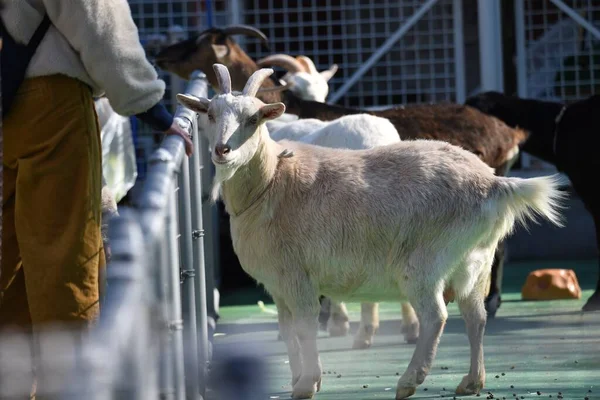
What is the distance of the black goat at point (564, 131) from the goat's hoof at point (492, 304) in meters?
1.05

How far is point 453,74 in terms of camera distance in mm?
14156

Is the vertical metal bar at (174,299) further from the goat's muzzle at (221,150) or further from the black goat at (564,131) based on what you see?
the black goat at (564,131)

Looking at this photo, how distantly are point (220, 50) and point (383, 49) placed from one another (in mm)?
3318

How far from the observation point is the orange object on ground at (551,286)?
993cm

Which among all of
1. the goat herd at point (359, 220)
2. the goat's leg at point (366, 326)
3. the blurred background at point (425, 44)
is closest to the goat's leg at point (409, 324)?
the goat's leg at point (366, 326)

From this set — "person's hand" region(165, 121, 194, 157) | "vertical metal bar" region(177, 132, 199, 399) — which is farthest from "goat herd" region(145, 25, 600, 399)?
"person's hand" region(165, 121, 194, 157)

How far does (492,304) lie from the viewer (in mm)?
9242

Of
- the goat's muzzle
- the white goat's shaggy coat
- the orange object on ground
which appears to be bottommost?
the orange object on ground

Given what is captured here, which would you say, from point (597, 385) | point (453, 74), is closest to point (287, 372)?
point (597, 385)

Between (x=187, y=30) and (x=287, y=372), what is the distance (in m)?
7.86

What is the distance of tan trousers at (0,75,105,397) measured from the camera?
4473 millimetres

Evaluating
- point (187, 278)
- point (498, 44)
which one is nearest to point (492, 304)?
point (187, 278)

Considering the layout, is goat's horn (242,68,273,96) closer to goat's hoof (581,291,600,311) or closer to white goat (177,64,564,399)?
white goat (177,64,564,399)

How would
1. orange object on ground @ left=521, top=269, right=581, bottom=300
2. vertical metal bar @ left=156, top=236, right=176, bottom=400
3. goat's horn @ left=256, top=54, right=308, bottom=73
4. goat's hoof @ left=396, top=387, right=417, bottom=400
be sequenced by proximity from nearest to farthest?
vertical metal bar @ left=156, top=236, right=176, bottom=400 → goat's hoof @ left=396, top=387, right=417, bottom=400 → orange object on ground @ left=521, top=269, right=581, bottom=300 → goat's horn @ left=256, top=54, right=308, bottom=73
